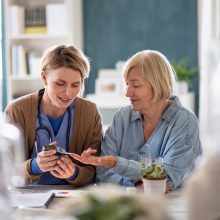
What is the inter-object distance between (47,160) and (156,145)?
46 cm

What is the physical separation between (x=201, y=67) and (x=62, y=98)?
2596 millimetres

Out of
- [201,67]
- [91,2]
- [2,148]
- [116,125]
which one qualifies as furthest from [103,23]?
[2,148]

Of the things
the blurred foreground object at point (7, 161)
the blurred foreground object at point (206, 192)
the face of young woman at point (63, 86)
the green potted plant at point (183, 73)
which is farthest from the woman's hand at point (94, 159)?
the green potted plant at point (183, 73)

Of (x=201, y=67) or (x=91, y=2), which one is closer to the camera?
(x=201, y=67)

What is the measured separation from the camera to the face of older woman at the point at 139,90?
2.19 m

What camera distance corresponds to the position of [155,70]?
7.16 ft

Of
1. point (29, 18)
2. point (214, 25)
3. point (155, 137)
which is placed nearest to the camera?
point (155, 137)

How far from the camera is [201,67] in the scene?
4566 millimetres

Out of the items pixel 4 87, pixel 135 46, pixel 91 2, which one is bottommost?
pixel 4 87

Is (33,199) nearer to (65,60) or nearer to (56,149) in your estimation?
(56,149)

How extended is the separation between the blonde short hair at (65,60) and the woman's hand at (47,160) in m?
0.40

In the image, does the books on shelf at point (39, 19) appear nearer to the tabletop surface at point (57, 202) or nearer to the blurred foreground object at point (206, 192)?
the tabletop surface at point (57, 202)

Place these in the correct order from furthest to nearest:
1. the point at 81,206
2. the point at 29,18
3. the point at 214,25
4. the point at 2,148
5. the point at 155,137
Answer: the point at 29,18 < the point at 214,25 < the point at 155,137 < the point at 2,148 < the point at 81,206

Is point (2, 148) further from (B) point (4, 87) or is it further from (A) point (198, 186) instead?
(B) point (4, 87)
